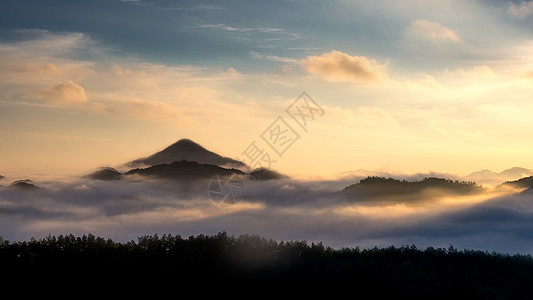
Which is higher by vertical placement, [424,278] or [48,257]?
[48,257]

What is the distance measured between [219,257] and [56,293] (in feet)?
33.5

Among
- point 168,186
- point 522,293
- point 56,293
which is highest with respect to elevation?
point 168,186

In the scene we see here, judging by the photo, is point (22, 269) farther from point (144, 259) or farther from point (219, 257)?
point (219, 257)

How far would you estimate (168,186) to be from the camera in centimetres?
18412

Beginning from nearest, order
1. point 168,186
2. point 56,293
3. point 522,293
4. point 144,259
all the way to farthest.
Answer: point 56,293
point 144,259
point 522,293
point 168,186

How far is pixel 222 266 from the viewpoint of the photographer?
3969 cm

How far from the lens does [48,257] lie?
39.1 metres

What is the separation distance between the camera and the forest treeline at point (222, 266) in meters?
38.5

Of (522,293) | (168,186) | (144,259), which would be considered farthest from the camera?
(168,186)

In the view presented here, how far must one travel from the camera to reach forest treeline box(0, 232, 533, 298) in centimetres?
3853

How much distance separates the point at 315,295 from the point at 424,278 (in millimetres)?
7400

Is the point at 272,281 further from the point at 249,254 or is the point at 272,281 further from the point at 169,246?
the point at 169,246

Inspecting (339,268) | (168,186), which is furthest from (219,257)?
(168,186)

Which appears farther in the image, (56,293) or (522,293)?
(522,293)
